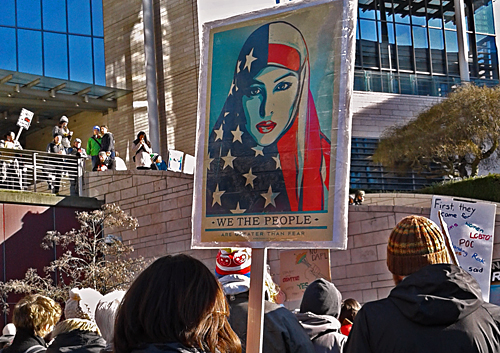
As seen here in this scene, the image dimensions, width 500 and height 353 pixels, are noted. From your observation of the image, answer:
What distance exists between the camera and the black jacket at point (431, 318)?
2676 millimetres

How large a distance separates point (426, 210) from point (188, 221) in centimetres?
622

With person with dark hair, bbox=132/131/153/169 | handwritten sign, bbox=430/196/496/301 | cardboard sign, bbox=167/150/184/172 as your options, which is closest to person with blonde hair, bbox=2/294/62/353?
handwritten sign, bbox=430/196/496/301

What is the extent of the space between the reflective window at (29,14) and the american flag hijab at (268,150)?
27506 millimetres

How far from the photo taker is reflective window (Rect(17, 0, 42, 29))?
96.5 ft

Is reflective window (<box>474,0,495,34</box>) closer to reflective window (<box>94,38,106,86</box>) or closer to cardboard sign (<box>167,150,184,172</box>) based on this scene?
reflective window (<box>94,38,106,86</box>)

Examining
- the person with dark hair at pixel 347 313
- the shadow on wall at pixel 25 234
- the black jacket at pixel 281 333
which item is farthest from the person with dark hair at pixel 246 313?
the shadow on wall at pixel 25 234

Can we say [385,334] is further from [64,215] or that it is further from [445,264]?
[64,215]

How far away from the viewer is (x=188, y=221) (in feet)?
62.6

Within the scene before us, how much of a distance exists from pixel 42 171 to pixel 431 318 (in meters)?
18.6

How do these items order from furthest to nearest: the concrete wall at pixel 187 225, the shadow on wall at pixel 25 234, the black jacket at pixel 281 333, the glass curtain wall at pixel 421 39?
the glass curtain wall at pixel 421 39
the shadow on wall at pixel 25 234
the concrete wall at pixel 187 225
the black jacket at pixel 281 333

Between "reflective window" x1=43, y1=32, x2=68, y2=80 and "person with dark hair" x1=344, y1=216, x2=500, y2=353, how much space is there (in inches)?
1104

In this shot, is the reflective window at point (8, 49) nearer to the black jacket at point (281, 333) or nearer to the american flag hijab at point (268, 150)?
the american flag hijab at point (268, 150)

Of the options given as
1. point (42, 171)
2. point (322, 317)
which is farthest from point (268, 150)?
point (42, 171)

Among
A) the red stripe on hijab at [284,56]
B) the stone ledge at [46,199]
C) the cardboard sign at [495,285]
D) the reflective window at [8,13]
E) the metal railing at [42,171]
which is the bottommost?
the cardboard sign at [495,285]
